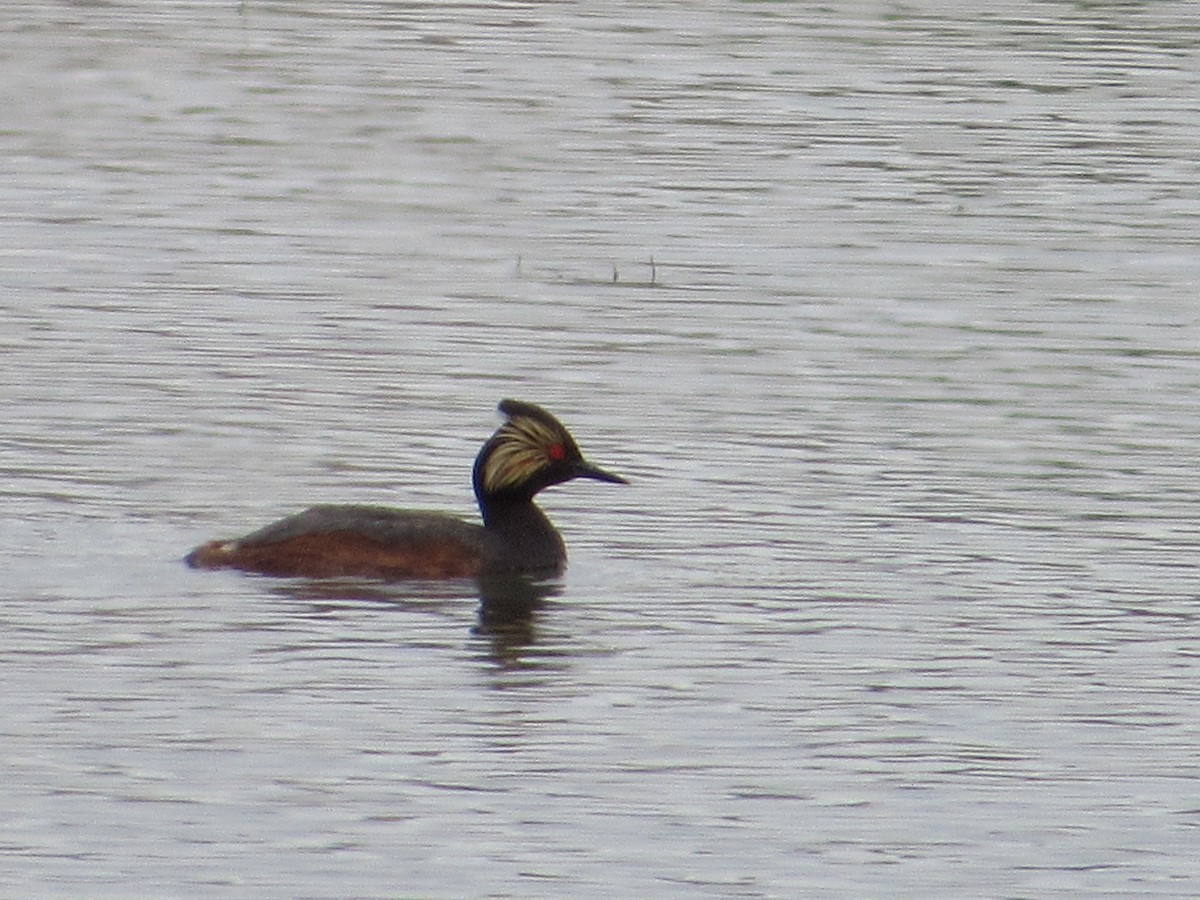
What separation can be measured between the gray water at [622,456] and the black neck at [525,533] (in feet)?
0.43

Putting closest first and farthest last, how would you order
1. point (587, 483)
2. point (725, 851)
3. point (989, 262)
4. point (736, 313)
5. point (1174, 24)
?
point (725, 851) → point (587, 483) → point (736, 313) → point (989, 262) → point (1174, 24)

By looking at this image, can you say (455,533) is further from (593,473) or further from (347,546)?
(593,473)

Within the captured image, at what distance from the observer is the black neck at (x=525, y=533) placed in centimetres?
1496

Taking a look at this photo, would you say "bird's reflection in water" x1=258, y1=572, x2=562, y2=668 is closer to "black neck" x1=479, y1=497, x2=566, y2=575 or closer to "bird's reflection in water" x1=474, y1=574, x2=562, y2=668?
"bird's reflection in water" x1=474, y1=574, x2=562, y2=668

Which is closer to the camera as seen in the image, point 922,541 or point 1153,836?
point 1153,836

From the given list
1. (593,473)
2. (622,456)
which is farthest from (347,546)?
(622,456)

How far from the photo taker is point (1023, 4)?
117 ft

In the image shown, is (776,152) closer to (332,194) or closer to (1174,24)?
(332,194)

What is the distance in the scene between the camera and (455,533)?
48.5 ft

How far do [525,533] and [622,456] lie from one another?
1744mm

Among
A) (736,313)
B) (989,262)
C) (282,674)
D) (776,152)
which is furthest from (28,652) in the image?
(776,152)

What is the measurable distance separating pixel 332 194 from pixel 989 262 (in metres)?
5.03

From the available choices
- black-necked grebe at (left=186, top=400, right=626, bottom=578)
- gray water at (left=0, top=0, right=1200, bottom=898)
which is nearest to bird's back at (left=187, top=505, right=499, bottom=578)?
→ black-necked grebe at (left=186, top=400, right=626, bottom=578)

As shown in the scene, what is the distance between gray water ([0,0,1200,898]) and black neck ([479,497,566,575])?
0.43ft
